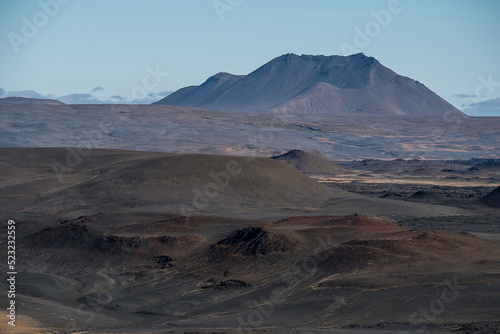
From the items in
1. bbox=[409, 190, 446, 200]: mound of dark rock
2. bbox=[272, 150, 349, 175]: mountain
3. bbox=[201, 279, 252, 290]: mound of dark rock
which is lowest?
bbox=[201, 279, 252, 290]: mound of dark rock

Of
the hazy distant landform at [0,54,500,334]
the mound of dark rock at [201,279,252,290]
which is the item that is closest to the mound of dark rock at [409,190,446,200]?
the hazy distant landform at [0,54,500,334]

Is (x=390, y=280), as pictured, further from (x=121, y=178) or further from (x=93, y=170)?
(x=93, y=170)

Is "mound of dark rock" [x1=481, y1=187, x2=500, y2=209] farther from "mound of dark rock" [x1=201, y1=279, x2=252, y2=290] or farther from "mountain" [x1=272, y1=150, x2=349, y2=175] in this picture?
"mountain" [x1=272, y1=150, x2=349, y2=175]

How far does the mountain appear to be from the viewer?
108312mm

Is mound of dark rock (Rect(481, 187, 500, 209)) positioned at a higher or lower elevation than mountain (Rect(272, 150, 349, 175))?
lower

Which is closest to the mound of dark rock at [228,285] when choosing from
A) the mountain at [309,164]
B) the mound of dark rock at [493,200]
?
the mound of dark rock at [493,200]

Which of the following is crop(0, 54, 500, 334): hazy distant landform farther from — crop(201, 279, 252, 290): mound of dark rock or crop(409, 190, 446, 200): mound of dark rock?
crop(409, 190, 446, 200): mound of dark rock

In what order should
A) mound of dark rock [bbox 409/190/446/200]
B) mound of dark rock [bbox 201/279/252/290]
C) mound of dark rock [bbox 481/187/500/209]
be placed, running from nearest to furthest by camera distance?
mound of dark rock [bbox 201/279/252/290]
mound of dark rock [bbox 481/187/500/209]
mound of dark rock [bbox 409/190/446/200]

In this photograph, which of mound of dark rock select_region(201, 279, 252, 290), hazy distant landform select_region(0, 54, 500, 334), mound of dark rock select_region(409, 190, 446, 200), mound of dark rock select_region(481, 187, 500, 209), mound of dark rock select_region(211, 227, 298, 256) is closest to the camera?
hazy distant landform select_region(0, 54, 500, 334)

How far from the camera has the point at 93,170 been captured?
68312mm

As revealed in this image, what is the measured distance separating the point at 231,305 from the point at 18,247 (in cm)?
1807

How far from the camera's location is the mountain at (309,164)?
108 m

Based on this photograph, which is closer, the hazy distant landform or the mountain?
the hazy distant landform

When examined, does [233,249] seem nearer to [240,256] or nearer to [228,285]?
[240,256]
